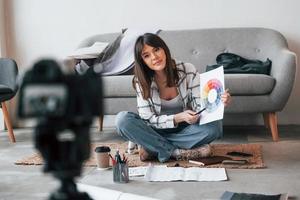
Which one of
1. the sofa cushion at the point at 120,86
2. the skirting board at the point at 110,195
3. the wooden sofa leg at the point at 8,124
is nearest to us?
the skirting board at the point at 110,195

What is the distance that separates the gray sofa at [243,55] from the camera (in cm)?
267

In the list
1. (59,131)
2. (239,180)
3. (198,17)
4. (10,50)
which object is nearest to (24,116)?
(59,131)

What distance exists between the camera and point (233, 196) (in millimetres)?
1625

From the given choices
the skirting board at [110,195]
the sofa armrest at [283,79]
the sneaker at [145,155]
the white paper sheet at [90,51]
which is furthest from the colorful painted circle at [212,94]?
the white paper sheet at [90,51]

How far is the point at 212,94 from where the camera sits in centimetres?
204

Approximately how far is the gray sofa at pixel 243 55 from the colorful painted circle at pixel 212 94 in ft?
2.06

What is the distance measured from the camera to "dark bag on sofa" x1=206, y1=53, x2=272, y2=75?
9.34 ft

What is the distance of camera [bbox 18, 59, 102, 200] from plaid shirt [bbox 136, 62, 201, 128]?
1.93 metres

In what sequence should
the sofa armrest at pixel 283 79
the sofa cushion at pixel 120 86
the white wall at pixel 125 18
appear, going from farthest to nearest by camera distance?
the white wall at pixel 125 18 < the sofa cushion at pixel 120 86 < the sofa armrest at pixel 283 79

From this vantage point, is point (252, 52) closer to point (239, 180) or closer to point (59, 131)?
point (239, 180)

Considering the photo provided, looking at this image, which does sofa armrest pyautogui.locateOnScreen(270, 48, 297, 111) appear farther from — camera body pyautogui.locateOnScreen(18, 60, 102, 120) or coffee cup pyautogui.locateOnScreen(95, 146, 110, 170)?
camera body pyautogui.locateOnScreen(18, 60, 102, 120)

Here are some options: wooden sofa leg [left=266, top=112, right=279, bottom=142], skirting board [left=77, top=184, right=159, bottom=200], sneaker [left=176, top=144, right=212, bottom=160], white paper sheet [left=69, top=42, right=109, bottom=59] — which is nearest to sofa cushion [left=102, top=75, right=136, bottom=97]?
white paper sheet [left=69, top=42, right=109, bottom=59]

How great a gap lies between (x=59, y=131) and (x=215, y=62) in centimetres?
299

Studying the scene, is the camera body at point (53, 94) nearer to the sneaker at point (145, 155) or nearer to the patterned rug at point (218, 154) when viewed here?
the patterned rug at point (218, 154)
